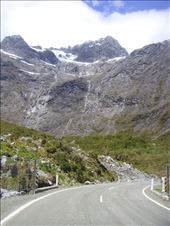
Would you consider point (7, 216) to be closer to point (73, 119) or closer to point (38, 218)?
point (38, 218)

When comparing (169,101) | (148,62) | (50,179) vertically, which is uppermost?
(148,62)

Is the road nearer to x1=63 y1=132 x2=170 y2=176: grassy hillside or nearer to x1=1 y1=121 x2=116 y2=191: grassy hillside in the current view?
x1=1 y1=121 x2=116 y2=191: grassy hillside

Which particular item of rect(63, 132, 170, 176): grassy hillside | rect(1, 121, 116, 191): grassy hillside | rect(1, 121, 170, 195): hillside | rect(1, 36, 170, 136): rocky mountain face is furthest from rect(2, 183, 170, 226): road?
rect(1, 36, 170, 136): rocky mountain face

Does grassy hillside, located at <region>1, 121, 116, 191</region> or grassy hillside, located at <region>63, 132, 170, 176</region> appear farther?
grassy hillside, located at <region>63, 132, 170, 176</region>

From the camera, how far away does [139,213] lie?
1489 cm

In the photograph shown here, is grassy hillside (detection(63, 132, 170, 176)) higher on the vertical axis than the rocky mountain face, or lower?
lower

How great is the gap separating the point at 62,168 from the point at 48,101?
161369 mm

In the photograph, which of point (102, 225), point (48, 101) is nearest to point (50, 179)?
point (102, 225)

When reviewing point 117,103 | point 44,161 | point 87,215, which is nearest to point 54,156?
point 44,161

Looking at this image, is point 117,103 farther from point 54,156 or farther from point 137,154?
point 54,156

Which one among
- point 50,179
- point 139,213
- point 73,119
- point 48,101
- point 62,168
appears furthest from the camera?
point 48,101

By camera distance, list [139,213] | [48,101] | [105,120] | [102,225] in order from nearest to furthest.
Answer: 1. [102,225]
2. [139,213]
3. [105,120]
4. [48,101]

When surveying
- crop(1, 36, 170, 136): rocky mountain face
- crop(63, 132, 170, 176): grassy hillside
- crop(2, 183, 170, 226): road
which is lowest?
crop(63, 132, 170, 176): grassy hillside

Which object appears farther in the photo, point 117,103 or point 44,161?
point 117,103
